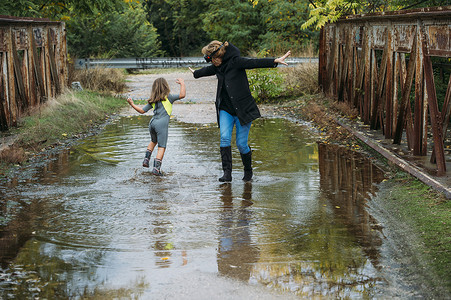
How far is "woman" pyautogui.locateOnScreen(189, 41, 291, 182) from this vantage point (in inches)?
351

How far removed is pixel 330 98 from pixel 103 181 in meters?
10.1

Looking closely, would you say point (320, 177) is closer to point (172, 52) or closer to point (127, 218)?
point (127, 218)

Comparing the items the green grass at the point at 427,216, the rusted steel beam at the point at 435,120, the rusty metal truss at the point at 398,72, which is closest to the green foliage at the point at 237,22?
the rusty metal truss at the point at 398,72

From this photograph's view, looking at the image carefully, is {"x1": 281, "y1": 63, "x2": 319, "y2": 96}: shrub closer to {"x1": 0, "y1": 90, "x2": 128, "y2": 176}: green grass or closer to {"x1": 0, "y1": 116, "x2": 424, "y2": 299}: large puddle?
{"x1": 0, "y1": 90, "x2": 128, "y2": 176}: green grass

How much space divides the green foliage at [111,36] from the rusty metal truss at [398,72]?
26022 mm

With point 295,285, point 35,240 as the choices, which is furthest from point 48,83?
point 295,285

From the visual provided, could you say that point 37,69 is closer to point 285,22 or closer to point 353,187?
point 353,187

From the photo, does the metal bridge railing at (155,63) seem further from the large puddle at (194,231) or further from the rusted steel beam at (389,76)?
the large puddle at (194,231)

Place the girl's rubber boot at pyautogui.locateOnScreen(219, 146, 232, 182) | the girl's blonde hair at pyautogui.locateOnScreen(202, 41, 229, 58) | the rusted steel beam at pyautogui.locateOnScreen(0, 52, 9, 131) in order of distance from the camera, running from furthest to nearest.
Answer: the rusted steel beam at pyautogui.locateOnScreen(0, 52, 9, 131), the girl's rubber boot at pyautogui.locateOnScreen(219, 146, 232, 182), the girl's blonde hair at pyautogui.locateOnScreen(202, 41, 229, 58)

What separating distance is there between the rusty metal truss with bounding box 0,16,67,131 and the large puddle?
3171 mm

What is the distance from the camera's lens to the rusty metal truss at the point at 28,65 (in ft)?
42.9

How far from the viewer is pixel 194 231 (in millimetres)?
6559

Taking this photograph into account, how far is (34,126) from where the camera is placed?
43.2 feet

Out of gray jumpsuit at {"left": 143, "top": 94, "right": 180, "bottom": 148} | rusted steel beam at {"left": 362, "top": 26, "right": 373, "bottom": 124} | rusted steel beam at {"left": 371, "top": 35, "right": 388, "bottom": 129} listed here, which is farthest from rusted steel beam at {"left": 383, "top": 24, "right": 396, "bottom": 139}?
gray jumpsuit at {"left": 143, "top": 94, "right": 180, "bottom": 148}
